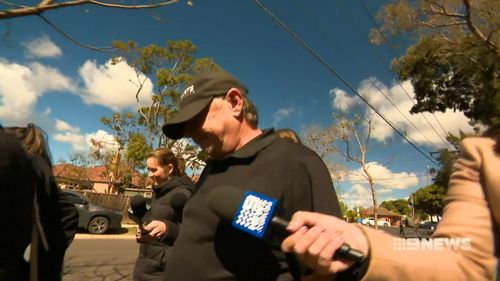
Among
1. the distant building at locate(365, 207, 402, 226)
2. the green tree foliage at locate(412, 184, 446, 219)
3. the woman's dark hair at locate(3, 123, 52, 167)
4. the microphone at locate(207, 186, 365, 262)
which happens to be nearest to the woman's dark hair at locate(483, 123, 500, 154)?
the microphone at locate(207, 186, 365, 262)

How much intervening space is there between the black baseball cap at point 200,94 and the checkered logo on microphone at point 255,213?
0.84 meters

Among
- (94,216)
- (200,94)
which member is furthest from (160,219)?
(94,216)

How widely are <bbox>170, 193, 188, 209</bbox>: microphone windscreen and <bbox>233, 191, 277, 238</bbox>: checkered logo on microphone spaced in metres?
2.06

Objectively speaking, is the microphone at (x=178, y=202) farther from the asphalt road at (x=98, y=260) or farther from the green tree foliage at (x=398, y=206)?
the green tree foliage at (x=398, y=206)

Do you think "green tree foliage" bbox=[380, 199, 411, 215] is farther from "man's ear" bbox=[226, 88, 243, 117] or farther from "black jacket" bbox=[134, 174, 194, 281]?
"man's ear" bbox=[226, 88, 243, 117]

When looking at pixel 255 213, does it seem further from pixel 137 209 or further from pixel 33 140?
pixel 137 209

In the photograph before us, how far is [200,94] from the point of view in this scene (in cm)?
200

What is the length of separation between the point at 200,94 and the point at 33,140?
121 cm

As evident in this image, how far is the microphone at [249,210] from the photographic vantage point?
3.24ft

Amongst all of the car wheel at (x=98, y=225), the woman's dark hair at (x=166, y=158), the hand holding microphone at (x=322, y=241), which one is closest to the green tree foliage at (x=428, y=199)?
the car wheel at (x=98, y=225)

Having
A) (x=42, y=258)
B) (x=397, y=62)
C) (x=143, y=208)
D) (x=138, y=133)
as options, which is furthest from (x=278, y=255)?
(x=138, y=133)

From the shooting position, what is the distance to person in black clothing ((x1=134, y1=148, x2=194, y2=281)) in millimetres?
2984

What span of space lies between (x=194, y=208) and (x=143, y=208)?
1.41 metres

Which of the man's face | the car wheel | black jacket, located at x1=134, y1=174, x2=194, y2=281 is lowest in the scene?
the car wheel
